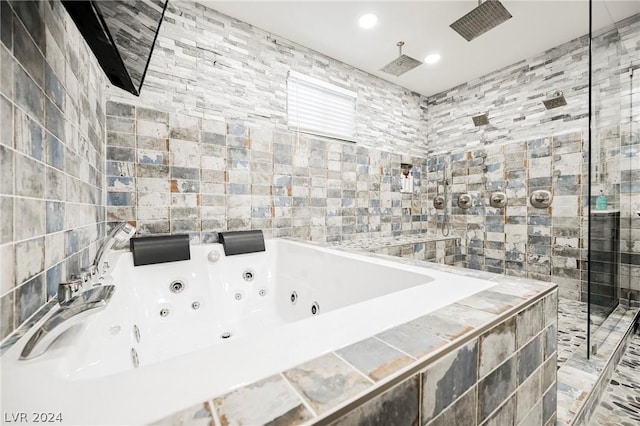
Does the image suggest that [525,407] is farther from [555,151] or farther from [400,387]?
[555,151]

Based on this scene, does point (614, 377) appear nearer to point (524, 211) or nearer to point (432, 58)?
point (524, 211)

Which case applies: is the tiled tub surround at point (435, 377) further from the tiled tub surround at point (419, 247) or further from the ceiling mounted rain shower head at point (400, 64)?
the ceiling mounted rain shower head at point (400, 64)

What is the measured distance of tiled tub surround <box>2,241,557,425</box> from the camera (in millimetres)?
394

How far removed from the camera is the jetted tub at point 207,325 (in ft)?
1.37

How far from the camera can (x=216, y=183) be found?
2.19 m

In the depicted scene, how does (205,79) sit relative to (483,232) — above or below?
above

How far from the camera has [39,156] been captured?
76cm

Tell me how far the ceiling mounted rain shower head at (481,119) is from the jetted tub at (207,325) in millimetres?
2846

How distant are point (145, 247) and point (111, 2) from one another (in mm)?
1410

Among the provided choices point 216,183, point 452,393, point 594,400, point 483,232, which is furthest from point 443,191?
point 452,393

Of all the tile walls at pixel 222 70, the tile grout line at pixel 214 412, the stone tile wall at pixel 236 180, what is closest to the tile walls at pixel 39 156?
the tile grout line at pixel 214 412

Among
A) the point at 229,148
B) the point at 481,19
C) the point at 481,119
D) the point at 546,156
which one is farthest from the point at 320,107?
the point at 546,156

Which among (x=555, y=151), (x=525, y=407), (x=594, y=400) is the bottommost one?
(x=594, y=400)

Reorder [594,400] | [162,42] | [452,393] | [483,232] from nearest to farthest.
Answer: [452,393] → [594,400] → [162,42] → [483,232]
